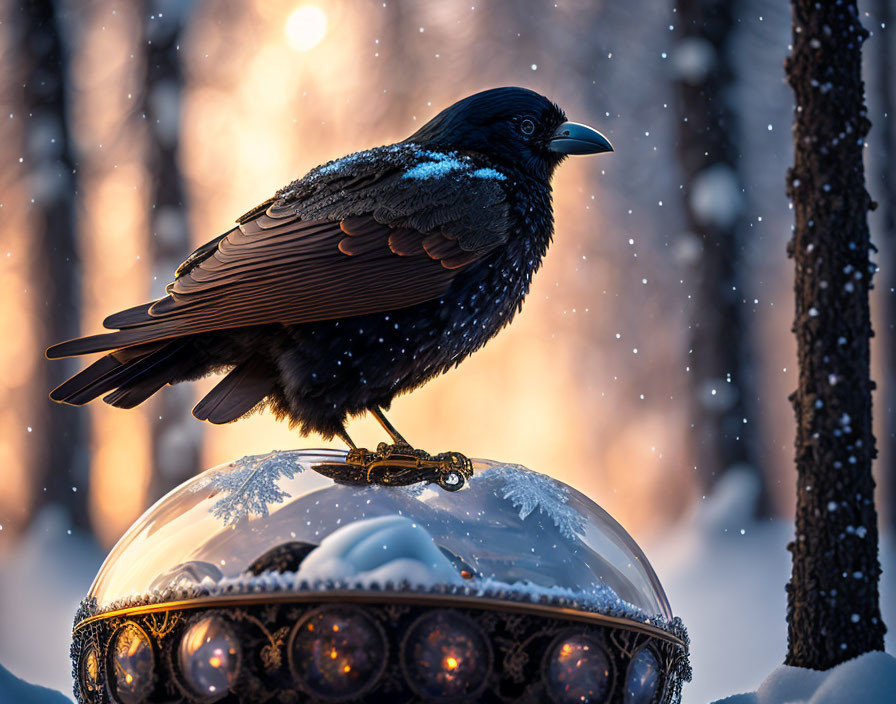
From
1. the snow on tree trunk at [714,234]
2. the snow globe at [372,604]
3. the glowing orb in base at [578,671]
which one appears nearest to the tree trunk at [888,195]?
the snow on tree trunk at [714,234]

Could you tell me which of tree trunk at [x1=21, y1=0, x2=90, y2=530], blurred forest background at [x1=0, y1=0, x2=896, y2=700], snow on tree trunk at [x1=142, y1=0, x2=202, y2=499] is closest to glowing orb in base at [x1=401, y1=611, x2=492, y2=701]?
blurred forest background at [x1=0, y1=0, x2=896, y2=700]

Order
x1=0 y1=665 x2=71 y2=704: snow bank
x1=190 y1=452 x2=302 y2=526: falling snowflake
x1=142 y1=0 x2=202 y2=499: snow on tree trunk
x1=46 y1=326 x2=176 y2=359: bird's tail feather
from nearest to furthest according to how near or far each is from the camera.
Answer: x1=190 y1=452 x2=302 y2=526: falling snowflake < x1=46 y1=326 x2=176 y2=359: bird's tail feather < x1=0 y1=665 x2=71 y2=704: snow bank < x1=142 y1=0 x2=202 y2=499: snow on tree trunk

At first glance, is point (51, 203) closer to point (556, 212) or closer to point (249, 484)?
point (556, 212)

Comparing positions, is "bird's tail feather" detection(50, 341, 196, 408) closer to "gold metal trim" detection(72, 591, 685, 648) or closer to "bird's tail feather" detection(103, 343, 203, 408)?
"bird's tail feather" detection(103, 343, 203, 408)

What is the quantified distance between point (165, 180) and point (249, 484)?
2553 millimetres

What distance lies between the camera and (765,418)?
331 centimetres

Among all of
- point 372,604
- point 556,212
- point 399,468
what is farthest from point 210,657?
point 556,212

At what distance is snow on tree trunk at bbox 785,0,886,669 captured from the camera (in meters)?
1.99

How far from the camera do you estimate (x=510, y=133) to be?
5.91 feet

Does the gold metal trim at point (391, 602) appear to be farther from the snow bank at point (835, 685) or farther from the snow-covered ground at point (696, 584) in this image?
the snow-covered ground at point (696, 584)

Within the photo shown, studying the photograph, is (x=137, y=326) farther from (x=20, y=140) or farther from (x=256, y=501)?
(x=20, y=140)

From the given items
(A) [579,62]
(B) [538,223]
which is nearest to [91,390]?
(B) [538,223]

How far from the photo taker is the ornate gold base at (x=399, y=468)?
138cm

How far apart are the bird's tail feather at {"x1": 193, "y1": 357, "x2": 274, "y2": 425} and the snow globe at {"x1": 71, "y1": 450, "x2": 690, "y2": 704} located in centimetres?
24
